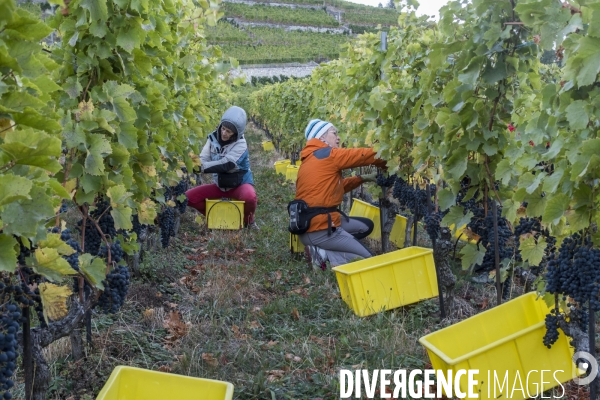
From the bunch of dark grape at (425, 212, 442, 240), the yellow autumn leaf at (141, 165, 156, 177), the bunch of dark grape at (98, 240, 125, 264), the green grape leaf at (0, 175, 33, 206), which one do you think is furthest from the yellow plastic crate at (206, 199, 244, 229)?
the green grape leaf at (0, 175, 33, 206)

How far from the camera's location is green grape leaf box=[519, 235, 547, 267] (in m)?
2.85

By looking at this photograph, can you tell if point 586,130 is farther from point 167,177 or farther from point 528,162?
point 167,177

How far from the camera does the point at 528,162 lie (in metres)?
2.65

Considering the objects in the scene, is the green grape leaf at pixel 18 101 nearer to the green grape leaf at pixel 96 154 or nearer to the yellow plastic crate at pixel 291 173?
the green grape leaf at pixel 96 154

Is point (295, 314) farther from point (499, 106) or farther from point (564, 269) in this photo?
point (564, 269)

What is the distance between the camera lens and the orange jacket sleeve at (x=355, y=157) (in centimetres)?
476

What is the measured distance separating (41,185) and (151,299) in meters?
2.61

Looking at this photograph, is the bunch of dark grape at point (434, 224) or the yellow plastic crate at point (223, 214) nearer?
the bunch of dark grape at point (434, 224)

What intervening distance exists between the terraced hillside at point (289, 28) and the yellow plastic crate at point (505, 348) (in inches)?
1830

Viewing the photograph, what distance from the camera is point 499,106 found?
321 cm

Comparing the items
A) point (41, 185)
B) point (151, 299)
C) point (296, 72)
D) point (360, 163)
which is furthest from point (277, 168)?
point (296, 72)

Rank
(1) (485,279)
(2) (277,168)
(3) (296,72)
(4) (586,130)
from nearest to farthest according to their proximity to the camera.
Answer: (4) (586,130), (1) (485,279), (2) (277,168), (3) (296,72)

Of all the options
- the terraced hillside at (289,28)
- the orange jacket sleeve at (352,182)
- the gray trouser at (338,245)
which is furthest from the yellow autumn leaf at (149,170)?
the terraced hillside at (289,28)

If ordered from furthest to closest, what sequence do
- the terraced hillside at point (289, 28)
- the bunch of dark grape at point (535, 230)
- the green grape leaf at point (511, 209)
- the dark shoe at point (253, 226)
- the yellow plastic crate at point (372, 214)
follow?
the terraced hillside at point (289, 28), the dark shoe at point (253, 226), the yellow plastic crate at point (372, 214), the green grape leaf at point (511, 209), the bunch of dark grape at point (535, 230)
